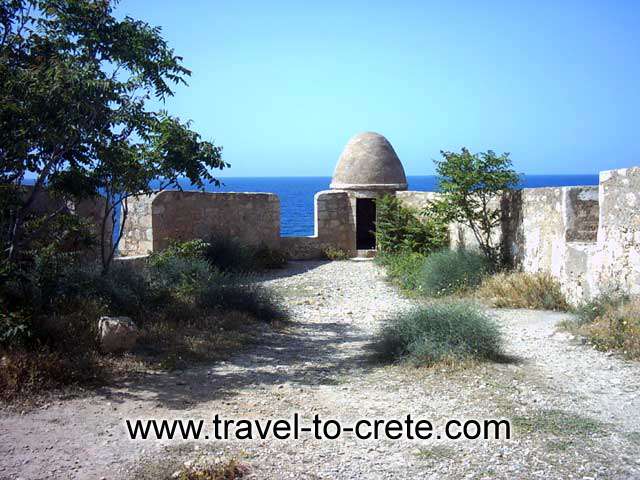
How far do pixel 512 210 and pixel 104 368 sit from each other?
717cm

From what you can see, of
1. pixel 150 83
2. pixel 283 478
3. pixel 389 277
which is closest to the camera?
pixel 283 478

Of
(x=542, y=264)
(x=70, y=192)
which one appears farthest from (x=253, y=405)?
(x=542, y=264)

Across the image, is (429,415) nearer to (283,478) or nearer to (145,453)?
(283,478)

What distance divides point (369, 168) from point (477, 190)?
5544mm

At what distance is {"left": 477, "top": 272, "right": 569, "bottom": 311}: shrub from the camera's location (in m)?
8.37

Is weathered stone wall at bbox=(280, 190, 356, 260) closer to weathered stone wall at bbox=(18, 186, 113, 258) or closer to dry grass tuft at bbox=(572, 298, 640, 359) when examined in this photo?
weathered stone wall at bbox=(18, 186, 113, 258)

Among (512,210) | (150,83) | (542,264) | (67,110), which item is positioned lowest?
(542,264)

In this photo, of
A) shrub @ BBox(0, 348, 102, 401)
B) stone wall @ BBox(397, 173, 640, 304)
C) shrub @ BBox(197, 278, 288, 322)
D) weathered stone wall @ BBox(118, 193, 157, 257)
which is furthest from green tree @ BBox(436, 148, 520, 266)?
shrub @ BBox(0, 348, 102, 401)

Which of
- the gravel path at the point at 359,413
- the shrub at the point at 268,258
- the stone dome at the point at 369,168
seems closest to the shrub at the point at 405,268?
the shrub at the point at 268,258

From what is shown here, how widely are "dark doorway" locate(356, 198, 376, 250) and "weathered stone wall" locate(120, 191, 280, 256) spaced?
2957mm

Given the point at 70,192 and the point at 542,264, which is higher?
the point at 70,192

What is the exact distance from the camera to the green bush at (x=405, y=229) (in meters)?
12.4

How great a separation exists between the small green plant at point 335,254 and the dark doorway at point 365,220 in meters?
1.15

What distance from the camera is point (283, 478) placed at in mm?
3525
